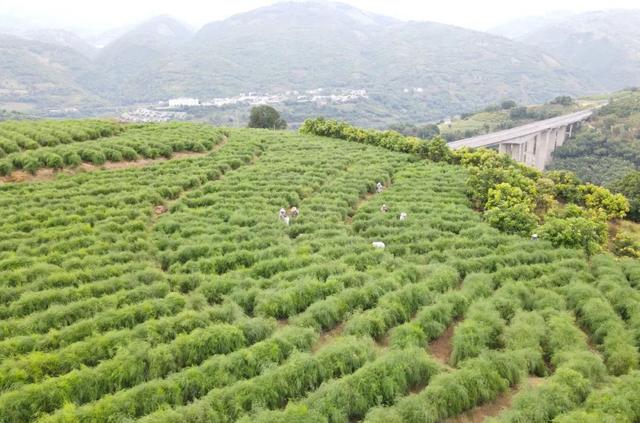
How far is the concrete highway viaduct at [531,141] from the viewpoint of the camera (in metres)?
83.4

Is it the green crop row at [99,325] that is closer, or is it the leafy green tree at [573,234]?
the green crop row at [99,325]

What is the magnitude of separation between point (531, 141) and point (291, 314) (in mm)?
90113

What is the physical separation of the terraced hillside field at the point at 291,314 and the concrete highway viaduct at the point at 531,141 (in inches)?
2161

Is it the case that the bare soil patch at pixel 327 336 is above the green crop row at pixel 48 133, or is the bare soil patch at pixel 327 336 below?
below

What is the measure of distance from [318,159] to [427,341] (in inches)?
928

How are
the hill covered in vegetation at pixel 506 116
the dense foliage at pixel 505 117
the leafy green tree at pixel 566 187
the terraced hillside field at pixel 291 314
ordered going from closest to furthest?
the terraced hillside field at pixel 291 314 < the leafy green tree at pixel 566 187 < the hill covered in vegetation at pixel 506 116 < the dense foliage at pixel 505 117

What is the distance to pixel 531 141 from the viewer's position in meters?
93.2

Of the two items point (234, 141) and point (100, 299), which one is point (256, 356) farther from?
point (234, 141)

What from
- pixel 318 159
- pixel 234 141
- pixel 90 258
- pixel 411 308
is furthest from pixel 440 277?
pixel 234 141

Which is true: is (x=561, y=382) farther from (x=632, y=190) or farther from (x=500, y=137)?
(x=500, y=137)

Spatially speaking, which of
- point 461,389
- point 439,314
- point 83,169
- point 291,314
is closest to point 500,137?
point 83,169

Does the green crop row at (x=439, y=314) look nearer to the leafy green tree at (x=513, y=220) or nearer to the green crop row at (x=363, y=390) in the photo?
the green crop row at (x=363, y=390)

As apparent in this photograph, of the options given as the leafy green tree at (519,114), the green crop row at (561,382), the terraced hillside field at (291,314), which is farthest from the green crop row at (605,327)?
the leafy green tree at (519,114)

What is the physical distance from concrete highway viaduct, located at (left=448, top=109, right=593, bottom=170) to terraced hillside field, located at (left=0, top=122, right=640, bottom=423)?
54.9 m
